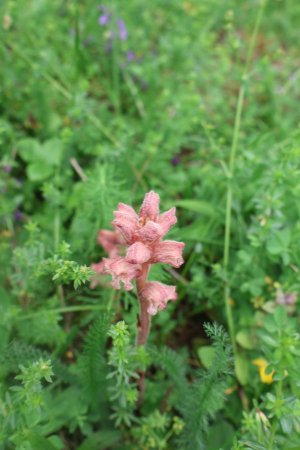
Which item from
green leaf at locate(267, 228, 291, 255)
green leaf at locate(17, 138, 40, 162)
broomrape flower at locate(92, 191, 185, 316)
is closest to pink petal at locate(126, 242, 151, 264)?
broomrape flower at locate(92, 191, 185, 316)

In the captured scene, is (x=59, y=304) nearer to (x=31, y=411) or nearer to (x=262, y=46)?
(x=31, y=411)

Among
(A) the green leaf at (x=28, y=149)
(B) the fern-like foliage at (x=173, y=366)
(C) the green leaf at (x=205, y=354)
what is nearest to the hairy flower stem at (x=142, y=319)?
(B) the fern-like foliage at (x=173, y=366)

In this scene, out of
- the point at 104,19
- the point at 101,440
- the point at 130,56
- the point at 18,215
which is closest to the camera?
the point at 101,440

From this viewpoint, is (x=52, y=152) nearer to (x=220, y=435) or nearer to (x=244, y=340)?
(x=244, y=340)

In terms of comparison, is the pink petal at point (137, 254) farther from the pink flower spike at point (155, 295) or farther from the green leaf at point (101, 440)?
the green leaf at point (101, 440)

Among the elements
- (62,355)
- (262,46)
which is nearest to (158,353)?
(62,355)

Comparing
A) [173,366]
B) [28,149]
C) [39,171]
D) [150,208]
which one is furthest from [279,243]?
[28,149]

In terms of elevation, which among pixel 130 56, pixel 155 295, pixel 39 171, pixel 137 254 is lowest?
pixel 155 295

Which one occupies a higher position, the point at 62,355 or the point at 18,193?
the point at 18,193

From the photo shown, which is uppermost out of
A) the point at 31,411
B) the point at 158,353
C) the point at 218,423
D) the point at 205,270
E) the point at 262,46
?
the point at 262,46
